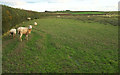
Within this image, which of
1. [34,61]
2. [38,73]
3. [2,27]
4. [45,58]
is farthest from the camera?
[2,27]

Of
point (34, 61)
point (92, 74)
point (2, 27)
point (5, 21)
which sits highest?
point (5, 21)

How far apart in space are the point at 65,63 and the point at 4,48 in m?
5.59

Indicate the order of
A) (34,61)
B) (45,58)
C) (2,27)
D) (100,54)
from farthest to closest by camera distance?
(2,27), (100,54), (45,58), (34,61)

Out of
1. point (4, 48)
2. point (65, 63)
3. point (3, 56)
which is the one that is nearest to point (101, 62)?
point (65, 63)

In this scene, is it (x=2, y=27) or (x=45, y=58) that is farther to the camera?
(x=2, y=27)

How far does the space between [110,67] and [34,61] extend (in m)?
4.95

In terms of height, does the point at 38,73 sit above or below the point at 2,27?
below

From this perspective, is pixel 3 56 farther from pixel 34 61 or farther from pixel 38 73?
pixel 38 73

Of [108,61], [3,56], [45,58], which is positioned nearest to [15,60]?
[3,56]

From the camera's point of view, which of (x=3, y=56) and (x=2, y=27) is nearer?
(x=3, y=56)

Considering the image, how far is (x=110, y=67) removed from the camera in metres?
5.72

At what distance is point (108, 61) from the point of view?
21.0 ft

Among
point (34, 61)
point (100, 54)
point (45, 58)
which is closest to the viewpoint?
point (34, 61)

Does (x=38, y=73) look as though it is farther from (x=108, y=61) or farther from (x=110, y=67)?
(x=108, y=61)
